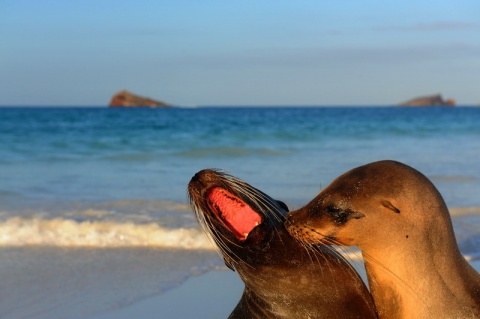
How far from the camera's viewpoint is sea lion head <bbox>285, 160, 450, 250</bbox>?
14.4ft

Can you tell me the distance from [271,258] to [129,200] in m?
7.03

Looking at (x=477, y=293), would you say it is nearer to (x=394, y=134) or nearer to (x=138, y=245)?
(x=138, y=245)

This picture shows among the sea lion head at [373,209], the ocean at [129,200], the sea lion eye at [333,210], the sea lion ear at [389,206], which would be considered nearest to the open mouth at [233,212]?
the sea lion head at [373,209]

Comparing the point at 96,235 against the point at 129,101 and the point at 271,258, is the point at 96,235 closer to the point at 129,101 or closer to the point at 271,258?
the point at 271,258

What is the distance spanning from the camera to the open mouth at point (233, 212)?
4625mm

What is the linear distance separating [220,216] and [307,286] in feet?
2.06

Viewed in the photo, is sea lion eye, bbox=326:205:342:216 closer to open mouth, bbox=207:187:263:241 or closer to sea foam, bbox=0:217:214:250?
open mouth, bbox=207:187:263:241

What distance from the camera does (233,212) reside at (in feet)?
15.3

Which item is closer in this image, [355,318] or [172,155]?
[355,318]

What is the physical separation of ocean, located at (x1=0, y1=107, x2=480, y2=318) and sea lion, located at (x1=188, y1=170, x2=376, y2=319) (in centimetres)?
82

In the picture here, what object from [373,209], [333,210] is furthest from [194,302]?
[373,209]

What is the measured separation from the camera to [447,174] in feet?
50.0

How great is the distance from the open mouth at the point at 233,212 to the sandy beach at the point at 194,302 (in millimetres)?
1939

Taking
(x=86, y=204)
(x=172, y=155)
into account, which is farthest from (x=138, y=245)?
(x=172, y=155)
